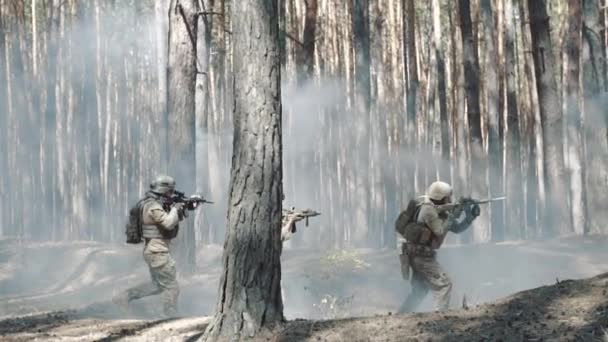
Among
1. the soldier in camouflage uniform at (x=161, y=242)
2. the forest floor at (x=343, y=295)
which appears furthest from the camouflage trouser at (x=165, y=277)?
the forest floor at (x=343, y=295)

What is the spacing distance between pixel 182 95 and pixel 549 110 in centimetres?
784

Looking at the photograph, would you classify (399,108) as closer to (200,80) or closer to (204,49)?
(204,49)

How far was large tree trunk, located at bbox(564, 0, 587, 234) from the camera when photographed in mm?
20859

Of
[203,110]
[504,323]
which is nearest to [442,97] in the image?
[203,110]

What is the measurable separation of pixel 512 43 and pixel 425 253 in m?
15.1

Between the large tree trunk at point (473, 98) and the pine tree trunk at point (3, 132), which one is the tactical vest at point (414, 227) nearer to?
the large tree trunk at point (473, 98)

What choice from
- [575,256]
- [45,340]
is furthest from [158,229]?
[575,256]

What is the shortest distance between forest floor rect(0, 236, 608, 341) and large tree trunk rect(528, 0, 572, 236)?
1.79 metres

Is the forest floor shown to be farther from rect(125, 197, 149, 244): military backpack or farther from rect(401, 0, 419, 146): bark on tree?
rect(401, 0, 419, 146): bark on tree

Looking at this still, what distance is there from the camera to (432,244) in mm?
9859

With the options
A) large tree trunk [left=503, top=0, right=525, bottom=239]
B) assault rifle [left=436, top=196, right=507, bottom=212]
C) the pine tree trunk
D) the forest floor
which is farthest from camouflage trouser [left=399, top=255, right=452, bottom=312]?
the pine tree trunk

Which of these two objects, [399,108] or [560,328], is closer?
[560,328]

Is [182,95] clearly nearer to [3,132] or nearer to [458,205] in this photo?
[458,205]

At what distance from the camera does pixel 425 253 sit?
388 inches
